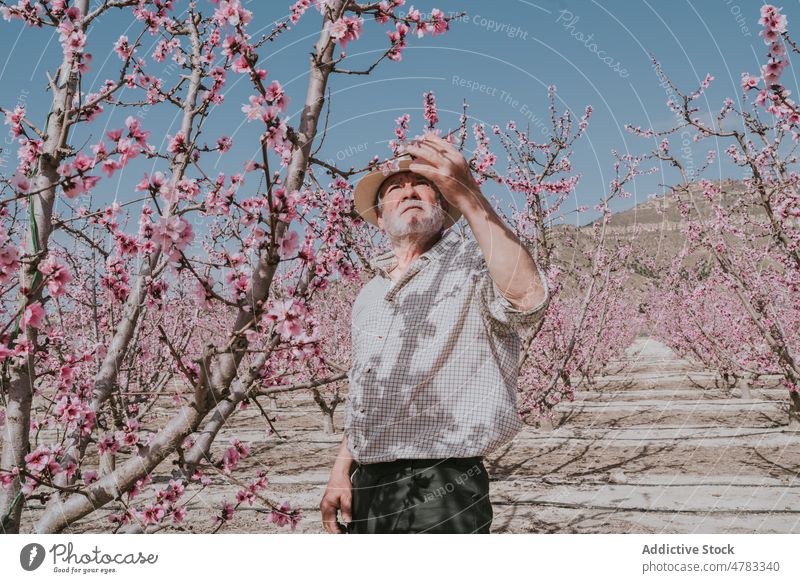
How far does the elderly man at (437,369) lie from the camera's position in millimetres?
1990

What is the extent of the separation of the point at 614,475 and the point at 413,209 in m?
7.49

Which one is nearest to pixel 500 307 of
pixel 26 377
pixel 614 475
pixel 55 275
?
pixel 55 275

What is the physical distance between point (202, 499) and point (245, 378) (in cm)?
706

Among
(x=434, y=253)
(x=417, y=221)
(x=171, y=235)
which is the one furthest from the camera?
(x=417, y=221)

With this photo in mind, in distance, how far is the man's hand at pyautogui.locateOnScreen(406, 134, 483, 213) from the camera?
1857 mm

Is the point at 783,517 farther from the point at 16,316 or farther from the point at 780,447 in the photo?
the point at 16,316

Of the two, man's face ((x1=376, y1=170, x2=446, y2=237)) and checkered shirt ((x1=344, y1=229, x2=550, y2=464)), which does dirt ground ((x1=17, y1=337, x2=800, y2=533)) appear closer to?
checkered shirt ((x1=344, y1=229, x2=550, y2=464))

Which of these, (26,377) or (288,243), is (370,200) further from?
(26,377)

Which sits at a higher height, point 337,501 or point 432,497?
point 432,497

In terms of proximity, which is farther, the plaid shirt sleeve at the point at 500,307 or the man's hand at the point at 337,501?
the man's hand at the point at 337,501

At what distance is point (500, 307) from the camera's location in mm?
2139

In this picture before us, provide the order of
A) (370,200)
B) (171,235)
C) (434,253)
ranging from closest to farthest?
(171,235) → (434,253) → (370,200)

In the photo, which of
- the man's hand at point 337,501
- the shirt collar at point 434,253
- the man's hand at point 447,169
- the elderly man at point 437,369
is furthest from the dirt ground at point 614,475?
the man's hand at point 447,169

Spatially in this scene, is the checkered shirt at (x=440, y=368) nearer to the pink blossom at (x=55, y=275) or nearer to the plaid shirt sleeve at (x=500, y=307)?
the plaid shirt sleeve at (x=500, y=307)
